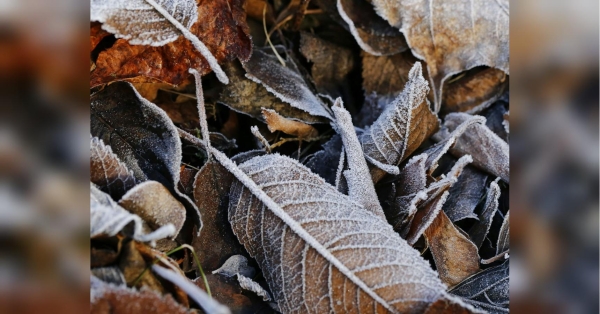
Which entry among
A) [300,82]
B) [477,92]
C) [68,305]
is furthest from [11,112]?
[477,92]

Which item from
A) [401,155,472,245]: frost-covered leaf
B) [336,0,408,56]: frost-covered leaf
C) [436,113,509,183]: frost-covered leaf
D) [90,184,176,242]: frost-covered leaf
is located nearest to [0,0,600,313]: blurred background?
[90,184,176,242]: frost-covered leaf

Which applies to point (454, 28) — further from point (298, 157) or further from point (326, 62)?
point (298, 157)

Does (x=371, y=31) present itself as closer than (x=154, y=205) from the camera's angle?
No

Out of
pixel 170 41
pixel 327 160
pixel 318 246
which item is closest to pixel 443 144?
pixel 327 160

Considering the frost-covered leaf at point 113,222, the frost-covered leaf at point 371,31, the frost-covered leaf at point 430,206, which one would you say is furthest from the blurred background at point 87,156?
the frost-covered leaf at point 371,31

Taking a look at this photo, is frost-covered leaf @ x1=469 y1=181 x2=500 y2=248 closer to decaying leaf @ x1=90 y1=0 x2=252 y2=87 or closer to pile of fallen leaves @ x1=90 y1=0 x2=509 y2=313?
pile of fallen leaves @ x1=90 y1=0 x2=509 y2=313

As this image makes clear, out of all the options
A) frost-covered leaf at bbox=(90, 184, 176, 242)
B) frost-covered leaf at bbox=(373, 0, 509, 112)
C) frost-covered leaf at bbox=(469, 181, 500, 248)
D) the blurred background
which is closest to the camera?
the blurred background
